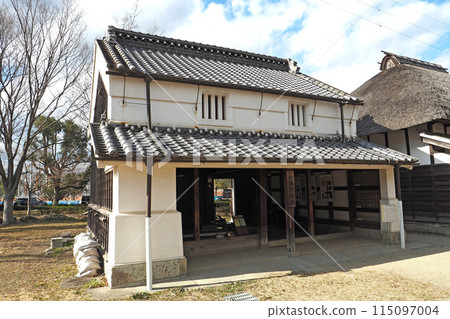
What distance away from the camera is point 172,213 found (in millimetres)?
6367

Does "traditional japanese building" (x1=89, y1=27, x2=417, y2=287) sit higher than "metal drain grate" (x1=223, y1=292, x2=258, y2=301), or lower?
higher

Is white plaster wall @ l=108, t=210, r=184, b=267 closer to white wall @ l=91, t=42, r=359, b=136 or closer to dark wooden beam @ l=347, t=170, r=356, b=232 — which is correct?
white wall @ l=91, t=42, r=359, b=136

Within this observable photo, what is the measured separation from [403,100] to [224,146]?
388 inches

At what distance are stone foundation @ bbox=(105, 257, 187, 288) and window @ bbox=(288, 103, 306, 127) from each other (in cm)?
597

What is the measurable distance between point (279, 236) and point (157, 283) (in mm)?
5398

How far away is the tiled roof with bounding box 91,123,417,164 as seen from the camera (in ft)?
18.9

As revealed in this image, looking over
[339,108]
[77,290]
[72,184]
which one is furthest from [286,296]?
[72,184]

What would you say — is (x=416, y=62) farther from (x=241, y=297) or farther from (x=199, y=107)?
(x=241, y=297)

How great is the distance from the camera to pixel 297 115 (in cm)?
983

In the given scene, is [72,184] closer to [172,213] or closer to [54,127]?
[54,127]

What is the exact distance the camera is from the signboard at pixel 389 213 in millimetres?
8828

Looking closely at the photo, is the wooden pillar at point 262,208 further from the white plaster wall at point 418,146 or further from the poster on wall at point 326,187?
the white plaster wall at point 418,146

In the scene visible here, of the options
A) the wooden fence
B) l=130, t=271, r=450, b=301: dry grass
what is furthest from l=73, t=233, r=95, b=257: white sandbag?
the wooden fence

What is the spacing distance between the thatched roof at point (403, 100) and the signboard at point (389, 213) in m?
4.26
